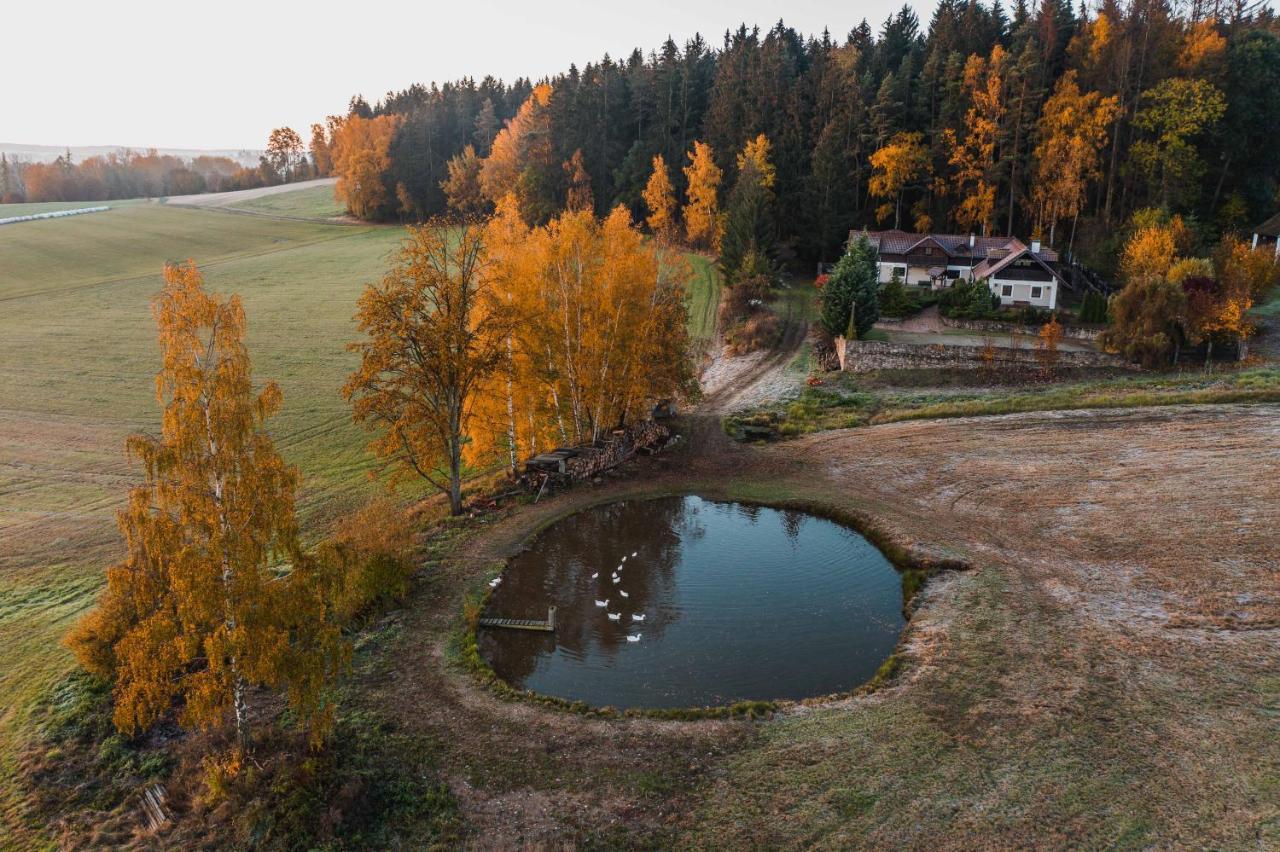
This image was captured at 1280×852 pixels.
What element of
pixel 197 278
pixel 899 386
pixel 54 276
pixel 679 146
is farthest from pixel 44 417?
pixel 679 146

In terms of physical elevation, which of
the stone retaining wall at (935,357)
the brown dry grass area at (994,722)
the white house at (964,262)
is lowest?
the brown dry grass area at (994,722)

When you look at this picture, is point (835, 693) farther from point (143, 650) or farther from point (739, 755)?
point (143, 650)

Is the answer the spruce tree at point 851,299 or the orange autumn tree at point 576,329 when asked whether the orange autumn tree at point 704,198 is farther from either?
the orange autumn tree at point 576,329

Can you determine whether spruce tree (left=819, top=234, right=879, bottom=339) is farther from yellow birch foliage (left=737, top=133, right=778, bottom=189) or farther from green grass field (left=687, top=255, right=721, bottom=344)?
yellow birch foliage (left=737, top=133, right=778, bottom=189)

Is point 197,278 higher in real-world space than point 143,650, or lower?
higher

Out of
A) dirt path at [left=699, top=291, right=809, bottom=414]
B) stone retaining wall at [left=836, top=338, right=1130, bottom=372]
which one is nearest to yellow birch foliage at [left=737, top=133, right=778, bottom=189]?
dirt path at [left=699, top=291, right=809, bottom=414]

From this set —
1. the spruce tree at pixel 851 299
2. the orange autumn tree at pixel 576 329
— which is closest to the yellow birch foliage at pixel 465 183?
the spruce tree at pixel 851 299

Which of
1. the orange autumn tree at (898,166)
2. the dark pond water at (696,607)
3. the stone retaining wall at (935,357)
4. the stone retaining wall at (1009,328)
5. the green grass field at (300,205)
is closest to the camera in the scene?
the dark pond water at (696,607)
